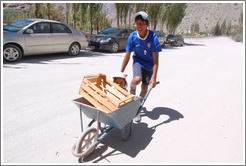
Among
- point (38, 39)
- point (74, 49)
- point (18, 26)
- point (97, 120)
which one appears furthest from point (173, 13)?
Result: point (97, 120)

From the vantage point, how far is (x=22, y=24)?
8.53 meters

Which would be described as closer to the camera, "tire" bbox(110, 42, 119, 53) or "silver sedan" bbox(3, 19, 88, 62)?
"silver sedan" bbox(3, 19, 88, 62)

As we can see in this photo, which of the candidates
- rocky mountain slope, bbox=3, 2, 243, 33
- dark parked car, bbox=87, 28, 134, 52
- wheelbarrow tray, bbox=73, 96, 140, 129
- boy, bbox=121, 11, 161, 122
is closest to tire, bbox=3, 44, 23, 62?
dark parked car, bbox=87, 28, 134, 52

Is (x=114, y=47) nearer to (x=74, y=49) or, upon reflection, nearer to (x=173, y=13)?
(x=74, y=49)

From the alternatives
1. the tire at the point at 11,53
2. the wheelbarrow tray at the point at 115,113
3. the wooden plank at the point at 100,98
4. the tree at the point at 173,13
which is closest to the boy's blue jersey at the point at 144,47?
the wheelbarrow tray at the point at 115,113

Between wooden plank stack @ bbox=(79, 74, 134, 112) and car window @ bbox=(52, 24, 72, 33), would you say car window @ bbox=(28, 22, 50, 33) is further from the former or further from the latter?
wooden plank stack @ bbox=(79, 74, 134, 112)

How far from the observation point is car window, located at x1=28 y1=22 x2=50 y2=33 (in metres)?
8.59

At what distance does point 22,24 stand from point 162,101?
7.08 meters

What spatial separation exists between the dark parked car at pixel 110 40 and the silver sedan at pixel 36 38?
2371 mm

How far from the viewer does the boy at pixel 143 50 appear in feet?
9.87

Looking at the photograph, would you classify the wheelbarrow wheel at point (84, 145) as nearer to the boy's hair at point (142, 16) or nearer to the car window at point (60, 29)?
the boy's hair at point (142, 16)

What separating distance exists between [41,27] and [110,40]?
16.0 feet


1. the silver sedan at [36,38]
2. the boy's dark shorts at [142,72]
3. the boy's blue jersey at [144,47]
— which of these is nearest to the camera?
the boy's blue jersey at [144,47]

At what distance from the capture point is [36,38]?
852 centimetres
